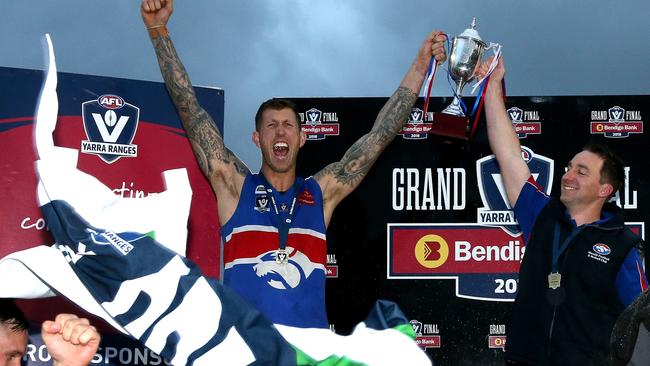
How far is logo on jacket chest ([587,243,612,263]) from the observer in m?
4.57

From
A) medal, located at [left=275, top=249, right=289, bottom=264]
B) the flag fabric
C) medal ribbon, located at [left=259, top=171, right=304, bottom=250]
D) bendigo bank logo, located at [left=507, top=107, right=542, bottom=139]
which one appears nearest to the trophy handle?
bendigo bank logo, located at [left=507, top=107, right=542, bottom=139]

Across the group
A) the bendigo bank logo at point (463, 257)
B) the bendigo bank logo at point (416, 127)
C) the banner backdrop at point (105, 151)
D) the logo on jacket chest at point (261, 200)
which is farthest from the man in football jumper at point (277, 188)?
the bendigo bank logo at point (463, 257)

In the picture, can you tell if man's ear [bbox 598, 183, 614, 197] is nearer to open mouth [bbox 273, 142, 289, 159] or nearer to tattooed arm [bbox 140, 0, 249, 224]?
open mouth [bbox 273, 142, 289, 159]

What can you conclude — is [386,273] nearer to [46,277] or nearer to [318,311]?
[318,311]

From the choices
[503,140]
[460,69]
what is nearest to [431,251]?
[503,140]

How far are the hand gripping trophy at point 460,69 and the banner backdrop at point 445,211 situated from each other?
480 millimetres

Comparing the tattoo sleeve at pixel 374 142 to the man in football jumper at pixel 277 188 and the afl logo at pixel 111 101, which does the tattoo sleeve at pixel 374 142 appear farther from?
the afl logo at pixel 111 101

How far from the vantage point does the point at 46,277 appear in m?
2.99

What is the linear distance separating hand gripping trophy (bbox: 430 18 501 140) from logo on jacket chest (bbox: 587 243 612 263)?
95 centimetres

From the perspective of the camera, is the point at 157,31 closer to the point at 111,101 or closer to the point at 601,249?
the point at 111,101

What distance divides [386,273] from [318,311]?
102 cm

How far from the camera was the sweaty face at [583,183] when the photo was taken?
4.73 meters

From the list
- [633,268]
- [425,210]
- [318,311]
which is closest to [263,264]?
[318,311]

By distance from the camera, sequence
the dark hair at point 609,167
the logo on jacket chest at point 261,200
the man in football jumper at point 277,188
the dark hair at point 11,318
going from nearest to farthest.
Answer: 1. the dark hair at point 11,318
2. the man in football jumper at point 277,188
3. the dark hair at point 609,167
4. the logo on jacket chest at point 261,200
